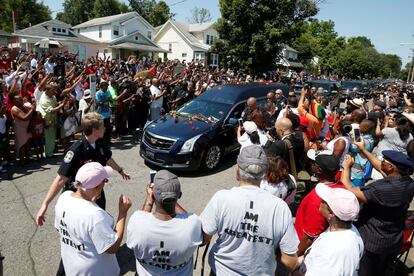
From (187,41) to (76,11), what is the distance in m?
45.2

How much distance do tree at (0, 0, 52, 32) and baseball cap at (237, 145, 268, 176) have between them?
63.2m

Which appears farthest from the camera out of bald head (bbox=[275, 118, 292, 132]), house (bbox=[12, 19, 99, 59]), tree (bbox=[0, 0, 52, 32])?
tree (bbox=[0, 0, 52, 32])

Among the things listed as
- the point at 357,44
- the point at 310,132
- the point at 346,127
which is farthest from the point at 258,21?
the point at 357,44

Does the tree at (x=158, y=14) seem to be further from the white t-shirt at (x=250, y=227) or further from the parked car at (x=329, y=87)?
the white t-shirt at (x=250, y=227)

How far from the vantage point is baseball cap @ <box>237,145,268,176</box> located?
2236mm

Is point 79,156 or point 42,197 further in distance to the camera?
point 42,197

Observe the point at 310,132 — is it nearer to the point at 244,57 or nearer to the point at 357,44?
the point at 244,57

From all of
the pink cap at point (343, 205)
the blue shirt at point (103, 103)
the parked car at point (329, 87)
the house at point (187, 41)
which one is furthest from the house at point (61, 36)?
the pink cap at point (343, 205)

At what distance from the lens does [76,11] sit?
7375 centimetres

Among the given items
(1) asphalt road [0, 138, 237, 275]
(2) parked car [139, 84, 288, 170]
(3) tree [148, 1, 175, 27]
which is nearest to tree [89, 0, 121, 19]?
(3) tree [148, 1, 175, 27]

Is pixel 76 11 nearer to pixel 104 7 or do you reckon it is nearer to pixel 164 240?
pixel 104 7

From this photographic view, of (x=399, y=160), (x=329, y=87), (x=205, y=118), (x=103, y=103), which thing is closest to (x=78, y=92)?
(x=103, y=103)

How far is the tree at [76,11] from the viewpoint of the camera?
241ft

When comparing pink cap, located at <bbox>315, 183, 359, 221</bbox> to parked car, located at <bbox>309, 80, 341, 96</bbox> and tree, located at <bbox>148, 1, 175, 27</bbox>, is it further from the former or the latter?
tree, located at <bbox>148, 1, 175, 27</bbox>
